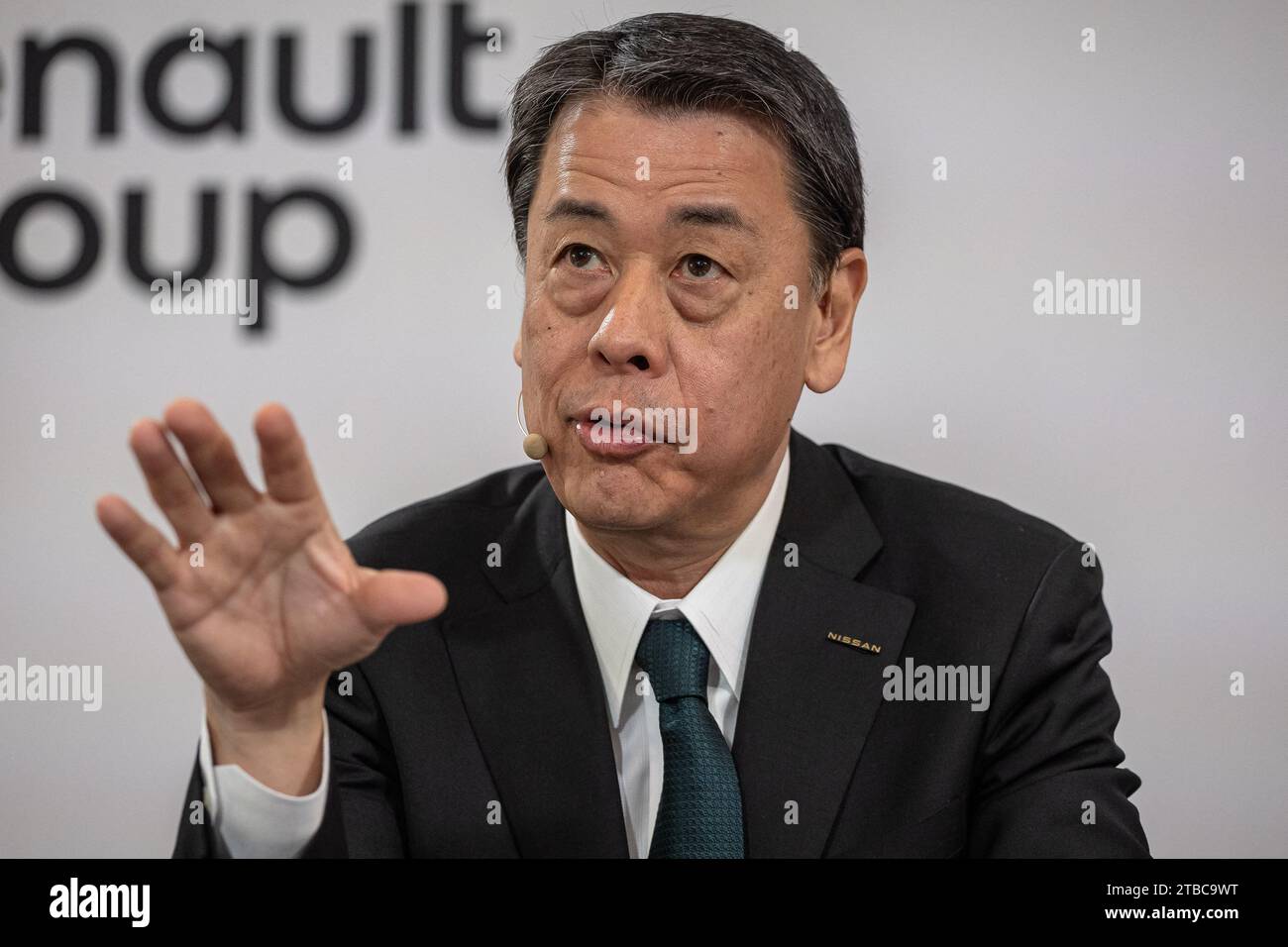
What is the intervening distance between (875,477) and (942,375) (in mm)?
385

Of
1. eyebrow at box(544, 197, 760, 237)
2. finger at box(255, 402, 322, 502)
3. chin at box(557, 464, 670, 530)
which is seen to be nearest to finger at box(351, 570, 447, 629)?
finger at box(255, 402, 322, 502)

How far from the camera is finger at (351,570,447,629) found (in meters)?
1.38

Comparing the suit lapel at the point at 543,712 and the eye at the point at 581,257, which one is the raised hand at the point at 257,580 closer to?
the suit lapel at the point at 543,712

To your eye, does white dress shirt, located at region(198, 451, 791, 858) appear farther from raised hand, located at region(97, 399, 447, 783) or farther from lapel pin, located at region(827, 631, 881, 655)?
raised hand, located at region(97, 399, 447, 783)

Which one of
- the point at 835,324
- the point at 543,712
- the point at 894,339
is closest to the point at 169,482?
the point at 543,712

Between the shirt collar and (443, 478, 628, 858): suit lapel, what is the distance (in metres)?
0.02

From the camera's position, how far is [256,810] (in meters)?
1.52

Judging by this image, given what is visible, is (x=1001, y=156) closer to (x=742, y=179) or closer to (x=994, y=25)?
(x=994, y=25)

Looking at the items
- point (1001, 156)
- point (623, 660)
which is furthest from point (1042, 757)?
point (1001, 156)

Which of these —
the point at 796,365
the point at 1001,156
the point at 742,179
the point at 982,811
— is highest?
the point at 1001,156

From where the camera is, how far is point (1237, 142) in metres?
2.60

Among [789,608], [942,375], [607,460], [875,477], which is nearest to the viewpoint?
[607,460]

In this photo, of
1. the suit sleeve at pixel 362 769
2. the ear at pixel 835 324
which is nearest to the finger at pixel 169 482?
the suit sleeve at pixel 362 769

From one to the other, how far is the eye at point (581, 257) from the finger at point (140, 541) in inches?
32.2
